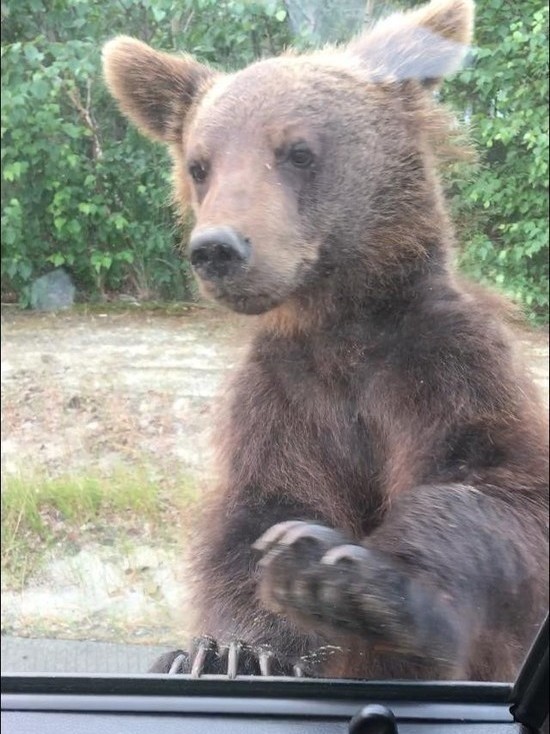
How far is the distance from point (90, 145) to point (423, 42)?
2.74 ft

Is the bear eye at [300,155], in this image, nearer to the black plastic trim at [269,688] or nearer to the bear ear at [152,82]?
the bear ear at [152,82]

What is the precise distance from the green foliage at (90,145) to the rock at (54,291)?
0.10ft

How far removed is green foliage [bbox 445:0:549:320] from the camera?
1812 mm

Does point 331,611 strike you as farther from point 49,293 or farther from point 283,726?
point 49,293

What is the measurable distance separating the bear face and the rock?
532 millimetres

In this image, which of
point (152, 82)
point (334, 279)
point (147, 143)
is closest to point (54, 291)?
point (147, 143)

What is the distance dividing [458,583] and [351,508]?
0.32m

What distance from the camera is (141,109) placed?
1902mm

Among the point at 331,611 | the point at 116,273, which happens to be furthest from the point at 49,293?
the point at 331,611

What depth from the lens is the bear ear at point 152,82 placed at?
72.2 inches

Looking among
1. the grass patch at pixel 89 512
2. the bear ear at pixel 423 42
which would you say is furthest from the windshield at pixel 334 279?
the grass patch at pixel 89 512

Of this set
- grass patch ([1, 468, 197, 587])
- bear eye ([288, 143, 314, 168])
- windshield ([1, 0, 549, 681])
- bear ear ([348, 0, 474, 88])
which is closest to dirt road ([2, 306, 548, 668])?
grass patch ([1, 468, 197, 587])

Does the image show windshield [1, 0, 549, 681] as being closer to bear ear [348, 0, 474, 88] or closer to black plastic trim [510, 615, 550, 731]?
bear ear [348, 0, 474, 88]

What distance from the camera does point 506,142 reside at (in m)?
1.92
